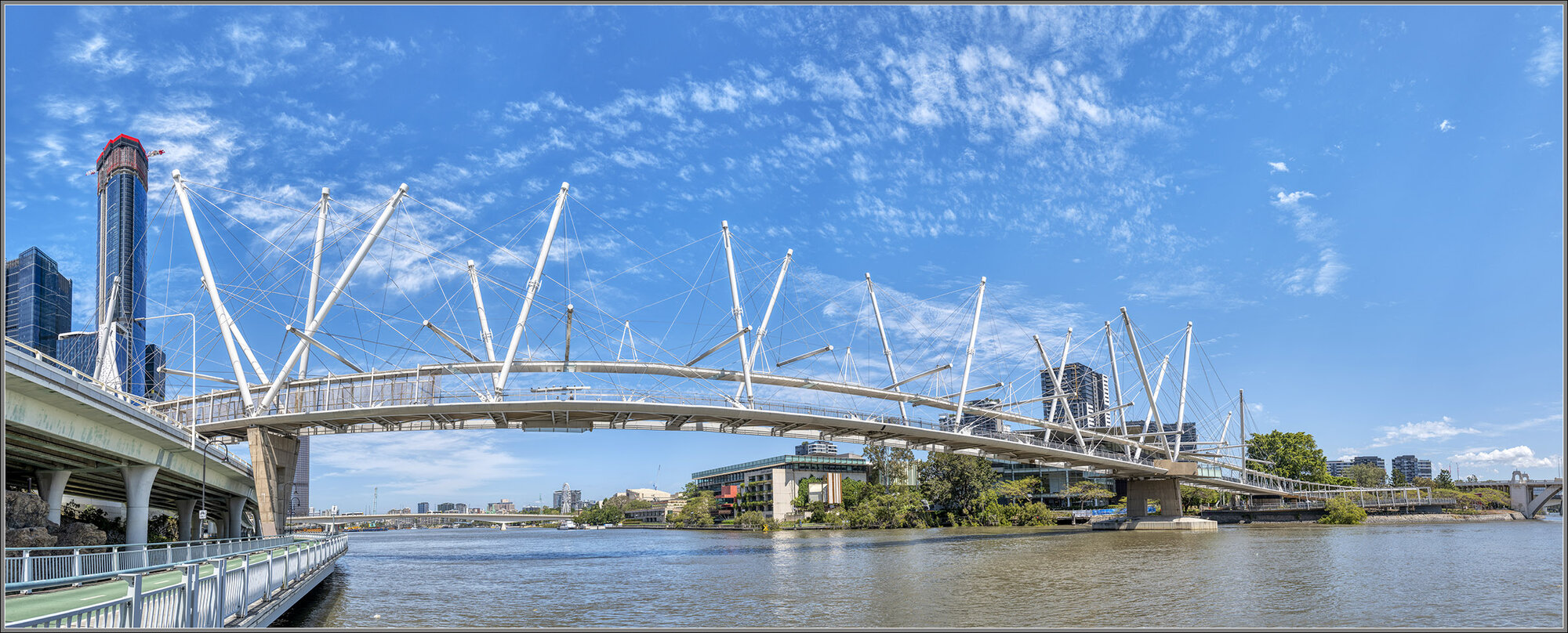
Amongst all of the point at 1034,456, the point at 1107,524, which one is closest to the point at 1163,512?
the point at 1107,524

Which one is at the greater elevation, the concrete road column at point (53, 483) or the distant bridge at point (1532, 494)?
the concrete road column at point (53, 483)

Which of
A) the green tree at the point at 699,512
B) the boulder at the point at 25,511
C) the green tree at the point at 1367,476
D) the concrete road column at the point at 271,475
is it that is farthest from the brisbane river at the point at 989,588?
the green tree at the point at 1367,476

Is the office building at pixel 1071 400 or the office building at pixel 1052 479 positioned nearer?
the office building at pixel 1071 400

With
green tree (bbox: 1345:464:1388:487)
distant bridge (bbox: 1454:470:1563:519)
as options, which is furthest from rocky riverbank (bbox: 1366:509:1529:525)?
green tree (bbox: 1345:464:1388:487)

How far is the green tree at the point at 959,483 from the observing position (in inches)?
4648

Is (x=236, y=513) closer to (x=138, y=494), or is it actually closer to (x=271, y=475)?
(x=271, y=475)

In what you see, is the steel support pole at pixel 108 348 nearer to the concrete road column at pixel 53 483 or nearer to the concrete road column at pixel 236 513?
the concrete road column at pixel 236 513

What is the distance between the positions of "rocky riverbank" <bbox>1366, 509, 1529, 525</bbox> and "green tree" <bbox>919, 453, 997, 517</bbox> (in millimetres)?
45402

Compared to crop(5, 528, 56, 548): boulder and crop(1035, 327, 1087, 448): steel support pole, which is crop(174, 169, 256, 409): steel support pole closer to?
crop(5, 528, 56, 548): boulder

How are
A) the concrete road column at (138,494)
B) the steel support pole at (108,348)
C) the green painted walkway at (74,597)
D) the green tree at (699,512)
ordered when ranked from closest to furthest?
the green painted walkway at (74,597) → the concrete road column at (138,494) → the steel support pole at (108,348) → the green tree at (699,512)

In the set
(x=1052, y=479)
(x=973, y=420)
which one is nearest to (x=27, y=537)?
(x=973, y=420)

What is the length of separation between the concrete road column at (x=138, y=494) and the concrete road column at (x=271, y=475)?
7380mm

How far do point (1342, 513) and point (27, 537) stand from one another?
387 ft

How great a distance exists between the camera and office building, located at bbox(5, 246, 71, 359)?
9862 cm
